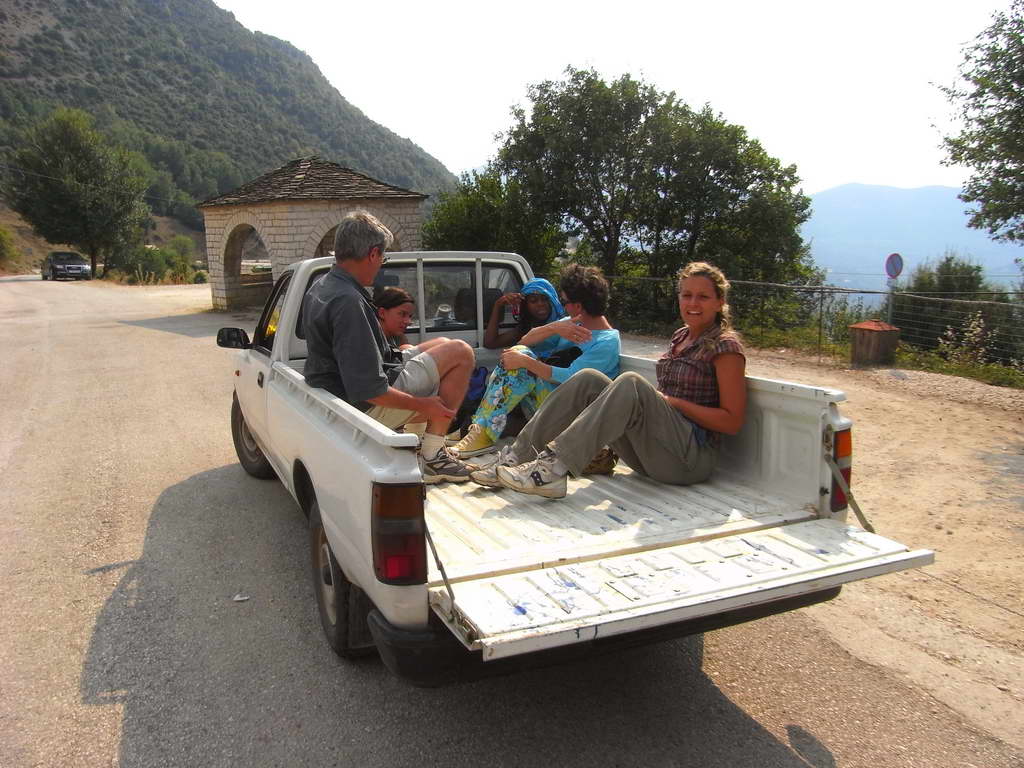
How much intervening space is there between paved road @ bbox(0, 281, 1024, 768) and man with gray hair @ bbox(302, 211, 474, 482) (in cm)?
109

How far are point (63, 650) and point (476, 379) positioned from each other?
284 centimetres

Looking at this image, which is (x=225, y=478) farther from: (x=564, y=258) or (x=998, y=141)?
(x=564, y=258)

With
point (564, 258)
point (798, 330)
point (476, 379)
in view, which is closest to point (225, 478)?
point (476, 379)

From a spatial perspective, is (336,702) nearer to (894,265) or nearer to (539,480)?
(539,480)

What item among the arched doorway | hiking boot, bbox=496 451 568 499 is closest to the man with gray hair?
hiking boot, bbox=496 451 568 499

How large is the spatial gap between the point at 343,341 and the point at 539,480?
1.16 metres

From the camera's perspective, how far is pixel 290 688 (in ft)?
10.1

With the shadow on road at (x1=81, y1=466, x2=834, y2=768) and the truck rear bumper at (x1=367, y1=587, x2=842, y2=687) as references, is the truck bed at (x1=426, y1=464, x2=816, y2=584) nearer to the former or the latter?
the truck rear bumper at (x1=367, y1=587, x2=842, y2=687)

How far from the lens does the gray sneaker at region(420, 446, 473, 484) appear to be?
12.3 feet

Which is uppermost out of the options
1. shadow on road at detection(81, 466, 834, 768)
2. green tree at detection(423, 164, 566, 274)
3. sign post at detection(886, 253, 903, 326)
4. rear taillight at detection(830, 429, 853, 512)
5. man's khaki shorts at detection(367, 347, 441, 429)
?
green tree at detection(423, 164, 566, 274)

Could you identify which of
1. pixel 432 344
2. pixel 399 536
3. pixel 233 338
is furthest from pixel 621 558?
pixel 233 338

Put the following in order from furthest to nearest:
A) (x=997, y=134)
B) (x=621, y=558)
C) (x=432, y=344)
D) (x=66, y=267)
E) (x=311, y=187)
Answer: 1. (x=66, y=267)
2. (x=311, y=187)
3. (x=997, y=134)
4. (x=432, y=344)
5. (x=621, y=558)

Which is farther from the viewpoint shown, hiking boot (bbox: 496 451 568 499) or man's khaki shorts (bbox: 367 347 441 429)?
man's khaki shorts (bbox: 367 347 441 429)

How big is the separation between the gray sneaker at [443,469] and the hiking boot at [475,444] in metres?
0.41
